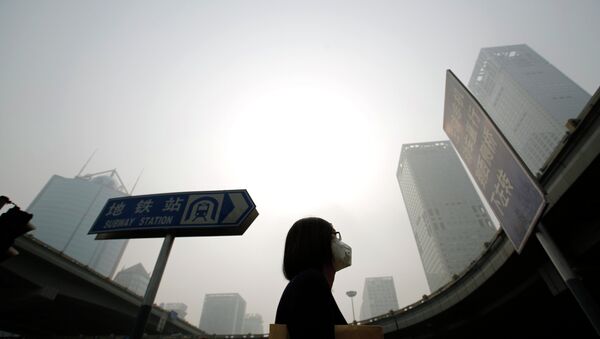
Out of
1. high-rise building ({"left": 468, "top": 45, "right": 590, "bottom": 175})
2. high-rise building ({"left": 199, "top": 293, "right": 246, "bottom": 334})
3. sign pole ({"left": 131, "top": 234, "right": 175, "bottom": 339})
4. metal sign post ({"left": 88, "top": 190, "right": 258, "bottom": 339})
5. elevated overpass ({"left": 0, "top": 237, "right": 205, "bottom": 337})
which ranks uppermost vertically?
high-rise building ({"left": 468, "top": 45, "right": 590, "bottom": 175})

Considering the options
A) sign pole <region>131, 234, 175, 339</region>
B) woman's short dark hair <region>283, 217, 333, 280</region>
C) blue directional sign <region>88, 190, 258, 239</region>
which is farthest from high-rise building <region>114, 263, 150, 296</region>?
woman's short dark hair <region>283, 217, 333, 280</region>

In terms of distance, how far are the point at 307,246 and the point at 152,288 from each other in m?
2.23

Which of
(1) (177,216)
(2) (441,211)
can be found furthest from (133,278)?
(1) (177,216)

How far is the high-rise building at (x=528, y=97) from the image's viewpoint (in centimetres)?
9988

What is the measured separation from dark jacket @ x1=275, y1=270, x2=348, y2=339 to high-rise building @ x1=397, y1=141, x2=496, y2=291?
108674mm

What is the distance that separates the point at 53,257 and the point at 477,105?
23.7 meters

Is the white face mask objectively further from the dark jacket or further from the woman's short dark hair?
the dark jacket

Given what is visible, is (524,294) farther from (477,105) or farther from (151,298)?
(151,298)

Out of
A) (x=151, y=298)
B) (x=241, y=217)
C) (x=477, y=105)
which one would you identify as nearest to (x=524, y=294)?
(x=477, y=105)

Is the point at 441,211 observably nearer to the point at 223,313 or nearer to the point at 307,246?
the point at 307,246

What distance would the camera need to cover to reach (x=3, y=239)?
2350 mm

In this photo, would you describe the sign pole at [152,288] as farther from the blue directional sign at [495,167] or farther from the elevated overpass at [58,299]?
the elevated overpass at [58,299]

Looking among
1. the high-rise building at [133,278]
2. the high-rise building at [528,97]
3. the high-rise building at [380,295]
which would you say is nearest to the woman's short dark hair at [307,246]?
the high-rise building at [528,97]

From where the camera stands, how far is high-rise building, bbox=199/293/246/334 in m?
148
